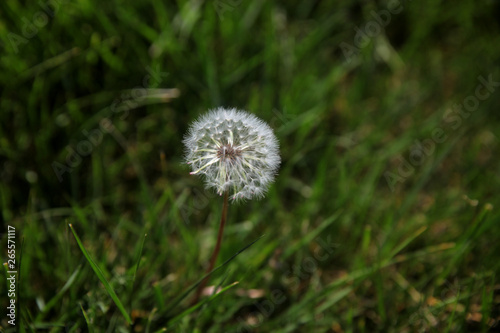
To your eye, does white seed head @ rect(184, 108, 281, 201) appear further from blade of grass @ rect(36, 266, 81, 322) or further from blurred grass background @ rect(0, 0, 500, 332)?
blade of grass @ rect(36, 266, 81, 322)

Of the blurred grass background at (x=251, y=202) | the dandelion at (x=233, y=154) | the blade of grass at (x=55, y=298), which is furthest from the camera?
the blurred grass background at (x=251, y=202)

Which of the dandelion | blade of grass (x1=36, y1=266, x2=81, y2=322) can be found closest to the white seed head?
the dandelion

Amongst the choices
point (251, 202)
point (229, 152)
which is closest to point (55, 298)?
point (229, 152)

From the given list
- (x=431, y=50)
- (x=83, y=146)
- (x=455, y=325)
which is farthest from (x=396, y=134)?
(x=83, y=146)

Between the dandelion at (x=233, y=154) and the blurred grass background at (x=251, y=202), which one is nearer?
the dandelion at (x=233, y=154)

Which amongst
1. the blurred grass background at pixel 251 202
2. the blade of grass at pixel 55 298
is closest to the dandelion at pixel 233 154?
Answer: the blurred grass background at pixel 251 202

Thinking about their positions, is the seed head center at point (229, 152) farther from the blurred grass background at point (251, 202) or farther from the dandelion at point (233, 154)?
the blurred grass background at point (251, 202)

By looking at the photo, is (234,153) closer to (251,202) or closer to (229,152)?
(229,152)

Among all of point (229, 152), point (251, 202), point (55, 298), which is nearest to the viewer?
point (229, 152)
